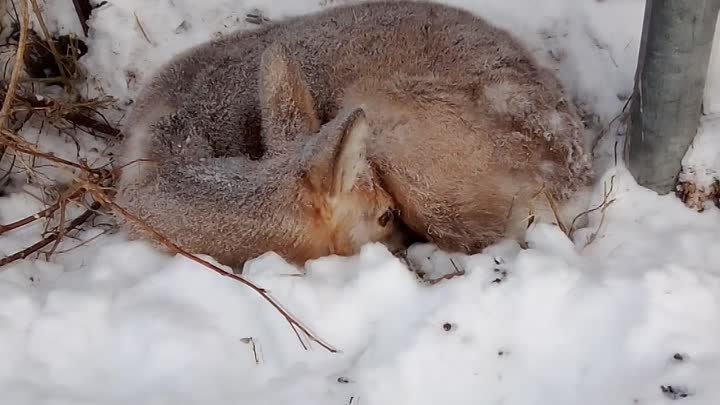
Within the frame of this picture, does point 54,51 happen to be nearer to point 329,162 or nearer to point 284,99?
point 284,99

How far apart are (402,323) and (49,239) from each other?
162cm

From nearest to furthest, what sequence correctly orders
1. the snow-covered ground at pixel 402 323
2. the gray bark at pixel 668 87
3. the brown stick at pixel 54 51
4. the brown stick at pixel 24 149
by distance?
the snow-covered ground at pixel 402 323 → the gray bark at pixel 668 87 → the brown stick at pixel 24 149 → the brown stick at pixel 54 51

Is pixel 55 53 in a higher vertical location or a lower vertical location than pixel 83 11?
lower

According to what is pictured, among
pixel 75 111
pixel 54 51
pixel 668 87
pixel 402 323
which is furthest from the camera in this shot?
pixel 54 51

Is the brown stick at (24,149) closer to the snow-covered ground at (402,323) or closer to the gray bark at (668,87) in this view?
the snow-covered ground at (402,323)

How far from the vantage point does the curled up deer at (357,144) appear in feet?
10.6

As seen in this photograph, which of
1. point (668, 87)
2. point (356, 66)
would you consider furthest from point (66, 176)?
point (668, 87)

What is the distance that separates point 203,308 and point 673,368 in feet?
5.22

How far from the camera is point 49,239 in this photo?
12.1 ft

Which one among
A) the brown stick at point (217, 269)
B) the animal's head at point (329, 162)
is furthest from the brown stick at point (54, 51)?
the animal's head at point (329, 162)

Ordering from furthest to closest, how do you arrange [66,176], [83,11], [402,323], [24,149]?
[83,11]
[66,176]
[24,149]
[402,323]

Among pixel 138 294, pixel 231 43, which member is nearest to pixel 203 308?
pixel 138 294

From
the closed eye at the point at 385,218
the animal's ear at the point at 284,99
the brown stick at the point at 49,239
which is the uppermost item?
the animal's ear at the point at 284,99

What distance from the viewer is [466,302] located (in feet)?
9.87
